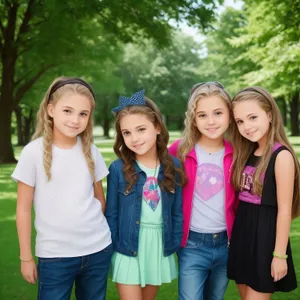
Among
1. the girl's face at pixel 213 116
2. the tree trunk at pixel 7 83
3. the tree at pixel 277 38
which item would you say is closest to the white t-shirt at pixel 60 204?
the girl's face at pixel 213 116

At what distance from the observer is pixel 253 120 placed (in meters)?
3.14

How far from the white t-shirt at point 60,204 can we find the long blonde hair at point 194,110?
0.81 m

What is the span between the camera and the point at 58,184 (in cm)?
289

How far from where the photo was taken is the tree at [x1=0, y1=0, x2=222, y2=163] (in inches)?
515

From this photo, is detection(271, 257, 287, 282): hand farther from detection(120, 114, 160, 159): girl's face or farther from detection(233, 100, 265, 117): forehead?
detection(120, 114, 160, 159): girl's face

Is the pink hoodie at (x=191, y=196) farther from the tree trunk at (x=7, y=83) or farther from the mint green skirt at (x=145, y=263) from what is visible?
the tree trunk at (x=7, y=83)

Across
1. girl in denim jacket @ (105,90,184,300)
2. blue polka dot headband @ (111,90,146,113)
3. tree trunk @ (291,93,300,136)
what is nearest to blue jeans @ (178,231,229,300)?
girl in denim jacket @ (105,90,184,300)

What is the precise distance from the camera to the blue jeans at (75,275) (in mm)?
2852

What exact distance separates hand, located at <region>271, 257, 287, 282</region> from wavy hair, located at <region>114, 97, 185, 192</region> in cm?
79

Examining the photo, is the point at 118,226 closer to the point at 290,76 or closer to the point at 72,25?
the point at 72,25

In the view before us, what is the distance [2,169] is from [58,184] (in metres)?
13.8

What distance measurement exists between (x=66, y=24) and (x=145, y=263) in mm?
11712

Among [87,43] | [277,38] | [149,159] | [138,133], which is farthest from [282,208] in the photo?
[277,38]

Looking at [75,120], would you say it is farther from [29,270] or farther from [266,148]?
[266,148]
